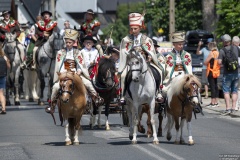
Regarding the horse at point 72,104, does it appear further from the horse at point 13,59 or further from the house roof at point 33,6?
the house roof at point 33,6

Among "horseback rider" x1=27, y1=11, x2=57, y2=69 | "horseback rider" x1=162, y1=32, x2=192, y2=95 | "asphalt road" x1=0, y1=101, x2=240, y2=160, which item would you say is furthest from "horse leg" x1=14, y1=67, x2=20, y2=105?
"horseback rider" x1=162, y1=32, x2=192, y2=95

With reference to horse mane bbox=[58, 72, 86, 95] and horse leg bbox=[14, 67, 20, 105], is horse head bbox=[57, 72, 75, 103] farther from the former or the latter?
horse leg bbox=[14, 67, 20, 105]

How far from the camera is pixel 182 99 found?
18.2m

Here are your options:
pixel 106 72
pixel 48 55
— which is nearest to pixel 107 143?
pixel 106 72

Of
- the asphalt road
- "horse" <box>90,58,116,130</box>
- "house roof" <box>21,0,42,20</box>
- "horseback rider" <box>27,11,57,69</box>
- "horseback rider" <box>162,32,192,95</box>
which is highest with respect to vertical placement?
"house roof" <box>21,0,42,20</box>

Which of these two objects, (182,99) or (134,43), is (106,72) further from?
(182,99)

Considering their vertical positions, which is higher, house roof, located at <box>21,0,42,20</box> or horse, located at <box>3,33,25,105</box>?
house roof, located at <box>21,0,42,20</box>

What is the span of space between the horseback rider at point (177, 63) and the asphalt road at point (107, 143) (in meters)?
1.24

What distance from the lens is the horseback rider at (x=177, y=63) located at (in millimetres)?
18938

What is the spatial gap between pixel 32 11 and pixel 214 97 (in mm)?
60400

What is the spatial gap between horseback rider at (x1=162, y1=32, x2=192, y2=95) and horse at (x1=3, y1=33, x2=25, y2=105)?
1200 centimetres

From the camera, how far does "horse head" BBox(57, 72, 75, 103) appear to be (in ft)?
58.0

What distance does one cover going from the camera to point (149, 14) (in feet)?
184

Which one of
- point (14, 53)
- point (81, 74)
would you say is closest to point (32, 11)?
point (14, 53)
